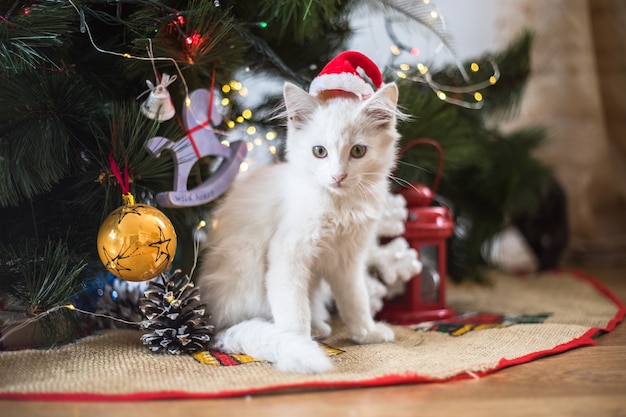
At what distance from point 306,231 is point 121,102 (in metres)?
0.45

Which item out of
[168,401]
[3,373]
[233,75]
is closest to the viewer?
[168,401]

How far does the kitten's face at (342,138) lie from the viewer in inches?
43.6

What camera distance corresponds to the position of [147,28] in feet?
3.59

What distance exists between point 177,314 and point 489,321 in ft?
2.47

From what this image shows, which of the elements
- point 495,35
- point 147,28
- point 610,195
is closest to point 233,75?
point 147,28

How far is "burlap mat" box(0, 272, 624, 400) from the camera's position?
89cm

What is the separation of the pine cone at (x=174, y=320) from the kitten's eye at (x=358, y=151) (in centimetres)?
40

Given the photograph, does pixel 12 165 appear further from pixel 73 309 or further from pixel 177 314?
pixel 177 314

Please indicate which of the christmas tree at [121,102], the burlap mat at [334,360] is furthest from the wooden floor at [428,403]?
the christmas tree at [121,102]

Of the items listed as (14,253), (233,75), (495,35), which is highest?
(495,35)

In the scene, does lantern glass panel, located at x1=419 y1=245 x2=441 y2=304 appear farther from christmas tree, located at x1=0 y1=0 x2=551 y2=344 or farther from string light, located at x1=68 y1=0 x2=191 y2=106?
string light, located at x1=68 y1=0 x2=191 y2=106

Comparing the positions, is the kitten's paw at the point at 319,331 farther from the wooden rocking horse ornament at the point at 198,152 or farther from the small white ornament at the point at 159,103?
the small white ornament at the point at 159,103

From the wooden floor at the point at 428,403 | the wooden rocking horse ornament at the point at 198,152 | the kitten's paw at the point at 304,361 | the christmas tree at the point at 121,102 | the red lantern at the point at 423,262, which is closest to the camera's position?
the wooden floor at the point at 428,403

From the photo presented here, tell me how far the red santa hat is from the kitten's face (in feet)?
0.08
